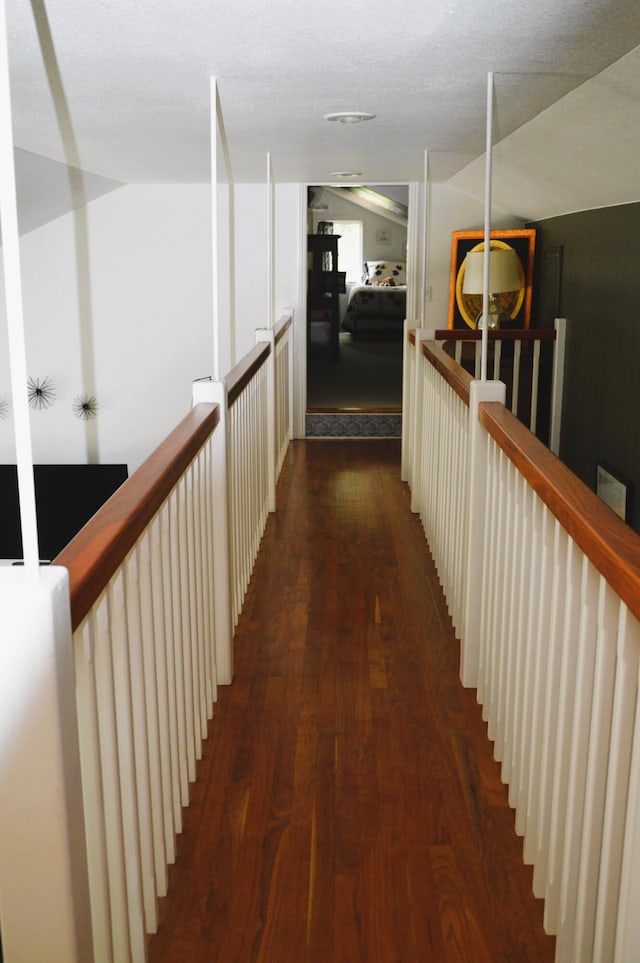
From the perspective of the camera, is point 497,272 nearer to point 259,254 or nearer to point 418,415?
point 418,415

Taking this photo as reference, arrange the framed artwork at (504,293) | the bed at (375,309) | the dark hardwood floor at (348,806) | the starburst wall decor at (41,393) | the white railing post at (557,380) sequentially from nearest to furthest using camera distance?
the dark hardwood floor at (348,806), the white railing post at (557,380), the framed artwork at (504,293), the starburst wall decor at (41,393), the bed at (375,309)

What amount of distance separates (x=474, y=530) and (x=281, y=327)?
3.33 meters

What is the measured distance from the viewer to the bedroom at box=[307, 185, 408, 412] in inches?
386

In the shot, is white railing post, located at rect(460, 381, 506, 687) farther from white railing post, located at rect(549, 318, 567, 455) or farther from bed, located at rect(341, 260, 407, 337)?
bed, located at rect(341, 260, 407, 337)

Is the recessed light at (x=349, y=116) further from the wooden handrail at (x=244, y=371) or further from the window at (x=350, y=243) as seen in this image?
the window at (x=350, y=243)

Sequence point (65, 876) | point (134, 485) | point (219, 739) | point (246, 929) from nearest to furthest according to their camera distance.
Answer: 1. point (65, 876)
2. point (134, 485)
3. point (246, 929)
4. point (219, 739)

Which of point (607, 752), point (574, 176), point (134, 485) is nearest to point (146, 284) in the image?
point (574, 176)

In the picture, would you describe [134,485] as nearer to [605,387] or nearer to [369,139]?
[369,139]

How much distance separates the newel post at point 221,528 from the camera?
9.62 ft

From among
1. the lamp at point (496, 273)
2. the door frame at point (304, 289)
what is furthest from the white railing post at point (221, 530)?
the door frame at point (304, 289)

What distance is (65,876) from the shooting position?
127 centimetres

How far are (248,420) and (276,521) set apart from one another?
1.07 m

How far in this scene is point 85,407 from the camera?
781 cm

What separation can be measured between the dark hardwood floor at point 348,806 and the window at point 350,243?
11.1 metres
